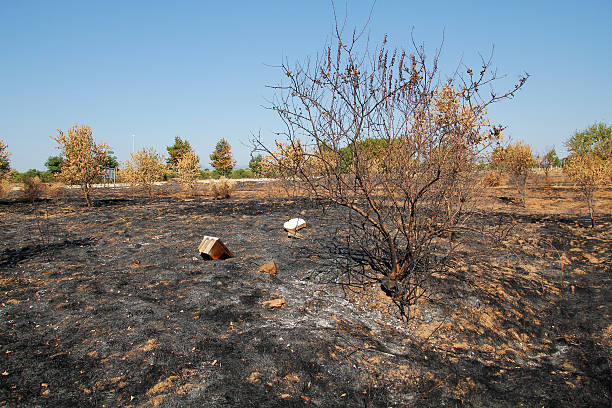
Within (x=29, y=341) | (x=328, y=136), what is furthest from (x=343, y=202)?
(x=29, y=341)

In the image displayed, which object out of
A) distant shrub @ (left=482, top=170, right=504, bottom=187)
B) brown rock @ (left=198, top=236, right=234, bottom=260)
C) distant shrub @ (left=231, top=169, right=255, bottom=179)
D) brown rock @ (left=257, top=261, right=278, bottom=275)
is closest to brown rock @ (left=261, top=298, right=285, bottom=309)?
brown rock @ (left=257, top=261, right=278, bottom=275)

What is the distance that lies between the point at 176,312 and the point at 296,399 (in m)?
2.12

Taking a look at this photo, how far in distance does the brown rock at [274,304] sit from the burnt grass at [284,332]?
80 mm

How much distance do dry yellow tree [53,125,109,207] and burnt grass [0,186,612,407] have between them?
7997 millimetres

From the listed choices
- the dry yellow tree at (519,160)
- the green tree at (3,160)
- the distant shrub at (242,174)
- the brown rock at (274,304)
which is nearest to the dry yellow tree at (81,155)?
the green tree at (3,160)

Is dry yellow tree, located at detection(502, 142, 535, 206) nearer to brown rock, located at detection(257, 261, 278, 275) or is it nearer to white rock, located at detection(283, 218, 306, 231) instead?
white rock, located at detection(283, 218, 306, 231)

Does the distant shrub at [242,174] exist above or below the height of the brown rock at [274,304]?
above

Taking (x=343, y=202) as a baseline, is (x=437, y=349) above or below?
below

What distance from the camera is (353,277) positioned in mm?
5582

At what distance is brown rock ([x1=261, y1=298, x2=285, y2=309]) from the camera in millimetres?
4641

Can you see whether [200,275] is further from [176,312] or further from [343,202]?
[343,202]

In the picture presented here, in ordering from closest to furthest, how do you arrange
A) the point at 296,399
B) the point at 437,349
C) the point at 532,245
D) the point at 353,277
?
the point at 296,399 < the point at 437,349 < the point at 353,277 < the point at 532,245

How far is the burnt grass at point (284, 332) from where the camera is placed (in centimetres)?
318

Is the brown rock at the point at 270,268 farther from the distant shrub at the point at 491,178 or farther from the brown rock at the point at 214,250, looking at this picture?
the distant shrub at the point at 491,178
